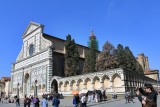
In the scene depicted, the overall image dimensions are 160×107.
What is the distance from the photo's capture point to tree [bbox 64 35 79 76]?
43.4 metres

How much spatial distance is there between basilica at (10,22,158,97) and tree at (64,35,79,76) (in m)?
2.08

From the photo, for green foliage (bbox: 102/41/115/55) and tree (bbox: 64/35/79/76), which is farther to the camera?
green foliage (bbox: 102/41/115/55)

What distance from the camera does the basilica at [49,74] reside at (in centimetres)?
3357

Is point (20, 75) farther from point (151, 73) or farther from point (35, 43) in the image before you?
point (151, 73)

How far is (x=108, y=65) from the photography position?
4475cm

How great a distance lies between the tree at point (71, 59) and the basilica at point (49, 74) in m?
2.08

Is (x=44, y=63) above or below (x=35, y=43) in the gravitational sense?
below

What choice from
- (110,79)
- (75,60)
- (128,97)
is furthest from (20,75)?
(128,97)

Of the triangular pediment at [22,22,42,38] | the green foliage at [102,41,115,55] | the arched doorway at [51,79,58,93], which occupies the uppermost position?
the triangular pediment at [22,22,42,38]

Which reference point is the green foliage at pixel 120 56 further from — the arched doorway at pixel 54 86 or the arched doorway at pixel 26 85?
the arched doorway at pixel 26 85

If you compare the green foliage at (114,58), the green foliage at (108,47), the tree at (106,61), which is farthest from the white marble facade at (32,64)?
the green foliage at (108,47)

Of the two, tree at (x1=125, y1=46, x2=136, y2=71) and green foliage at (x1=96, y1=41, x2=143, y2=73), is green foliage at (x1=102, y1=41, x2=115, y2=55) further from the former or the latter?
tree at (x1=125, y1=46, x2=136, y2=71)

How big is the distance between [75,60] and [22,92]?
1881cm

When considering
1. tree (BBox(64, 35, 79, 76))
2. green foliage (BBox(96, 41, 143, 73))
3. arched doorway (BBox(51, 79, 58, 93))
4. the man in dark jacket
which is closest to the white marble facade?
arched doorway (BBox(51, 79, 58, 93))
